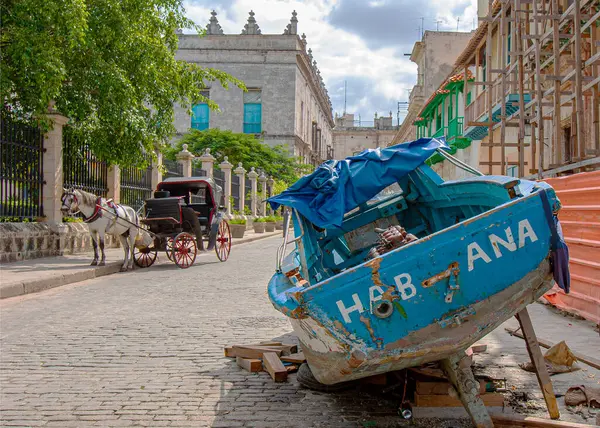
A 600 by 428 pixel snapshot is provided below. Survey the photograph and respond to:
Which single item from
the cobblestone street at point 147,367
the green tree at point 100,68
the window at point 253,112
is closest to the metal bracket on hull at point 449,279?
the cobblestone street at point 147,367

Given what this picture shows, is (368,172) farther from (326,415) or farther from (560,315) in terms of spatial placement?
(560,315)

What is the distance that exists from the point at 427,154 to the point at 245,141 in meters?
40.2

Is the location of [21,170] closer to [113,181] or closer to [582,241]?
[113,181]

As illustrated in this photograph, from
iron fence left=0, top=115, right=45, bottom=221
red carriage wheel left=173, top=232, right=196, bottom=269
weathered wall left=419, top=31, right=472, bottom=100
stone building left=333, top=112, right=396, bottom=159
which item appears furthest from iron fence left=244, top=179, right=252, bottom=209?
stone building left=333, top=112, right=396, bottom=159

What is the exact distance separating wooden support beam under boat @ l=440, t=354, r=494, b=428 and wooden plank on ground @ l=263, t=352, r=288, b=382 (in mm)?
1575

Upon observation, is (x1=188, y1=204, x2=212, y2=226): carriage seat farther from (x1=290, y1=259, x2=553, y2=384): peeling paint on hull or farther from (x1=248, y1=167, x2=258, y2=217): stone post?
(x1=248, y1=167, x2=258, y2=217): stone post

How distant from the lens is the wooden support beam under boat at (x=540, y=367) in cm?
403

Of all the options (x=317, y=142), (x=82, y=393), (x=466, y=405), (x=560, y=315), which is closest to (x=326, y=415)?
(x=466, y=405)

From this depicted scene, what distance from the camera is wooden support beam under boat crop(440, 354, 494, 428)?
381 cm

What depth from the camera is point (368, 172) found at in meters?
5.50

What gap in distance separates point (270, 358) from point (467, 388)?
2019mm

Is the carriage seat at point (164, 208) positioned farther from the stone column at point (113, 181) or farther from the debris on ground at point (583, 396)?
the debris on ground at point (583, 396)

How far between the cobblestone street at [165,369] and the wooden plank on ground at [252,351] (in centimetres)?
14

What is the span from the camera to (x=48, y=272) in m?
11.6
